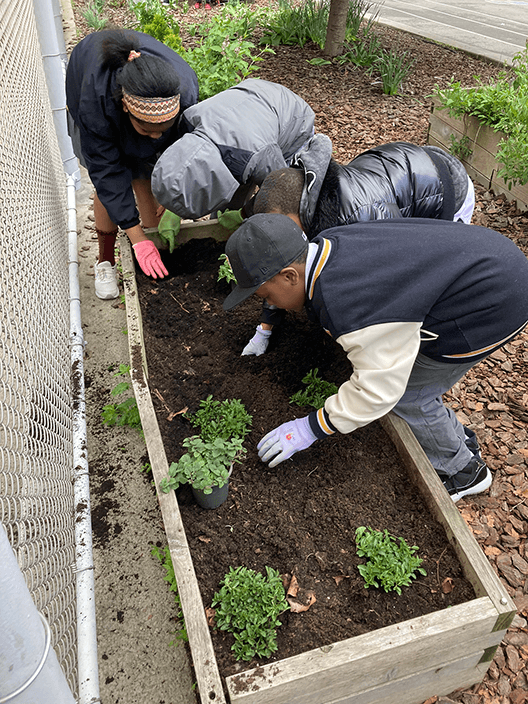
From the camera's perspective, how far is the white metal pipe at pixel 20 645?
32.8 inches

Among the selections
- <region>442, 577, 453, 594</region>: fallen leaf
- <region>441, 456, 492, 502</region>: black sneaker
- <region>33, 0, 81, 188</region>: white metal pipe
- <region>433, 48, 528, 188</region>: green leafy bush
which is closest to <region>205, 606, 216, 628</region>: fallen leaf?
<region>442, 577, 453, 594</region>: fallen leaf

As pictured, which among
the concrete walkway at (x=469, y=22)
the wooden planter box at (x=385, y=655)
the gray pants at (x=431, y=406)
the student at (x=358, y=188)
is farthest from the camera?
the concrete walkway at (x=469, y=22)

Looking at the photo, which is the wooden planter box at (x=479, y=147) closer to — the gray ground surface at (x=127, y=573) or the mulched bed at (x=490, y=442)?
the mulched bed at (x=490, y=442)

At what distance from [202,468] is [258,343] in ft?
3.42

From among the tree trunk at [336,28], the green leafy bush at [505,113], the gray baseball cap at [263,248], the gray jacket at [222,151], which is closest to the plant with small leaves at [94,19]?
the tree trunk at [336,28]

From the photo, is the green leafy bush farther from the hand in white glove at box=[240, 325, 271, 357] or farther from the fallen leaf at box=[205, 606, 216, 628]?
the fallen leaf at box=[205, 606, 216, 628]

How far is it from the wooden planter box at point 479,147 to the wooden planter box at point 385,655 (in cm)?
325

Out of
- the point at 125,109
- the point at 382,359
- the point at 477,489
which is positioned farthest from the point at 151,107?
the point at 477,489

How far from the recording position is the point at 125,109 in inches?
107

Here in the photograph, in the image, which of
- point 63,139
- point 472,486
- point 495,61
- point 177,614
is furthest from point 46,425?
point 495,61

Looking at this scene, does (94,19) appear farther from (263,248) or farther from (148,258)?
(263,248)

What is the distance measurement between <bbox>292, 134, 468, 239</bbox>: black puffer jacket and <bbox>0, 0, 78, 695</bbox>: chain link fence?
132 cm

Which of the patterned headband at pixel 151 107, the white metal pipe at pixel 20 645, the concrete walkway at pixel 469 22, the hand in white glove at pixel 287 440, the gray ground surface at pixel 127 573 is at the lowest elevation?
the gray ground surface at pixel 127 573

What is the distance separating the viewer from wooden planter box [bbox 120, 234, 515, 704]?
4.89 ft
